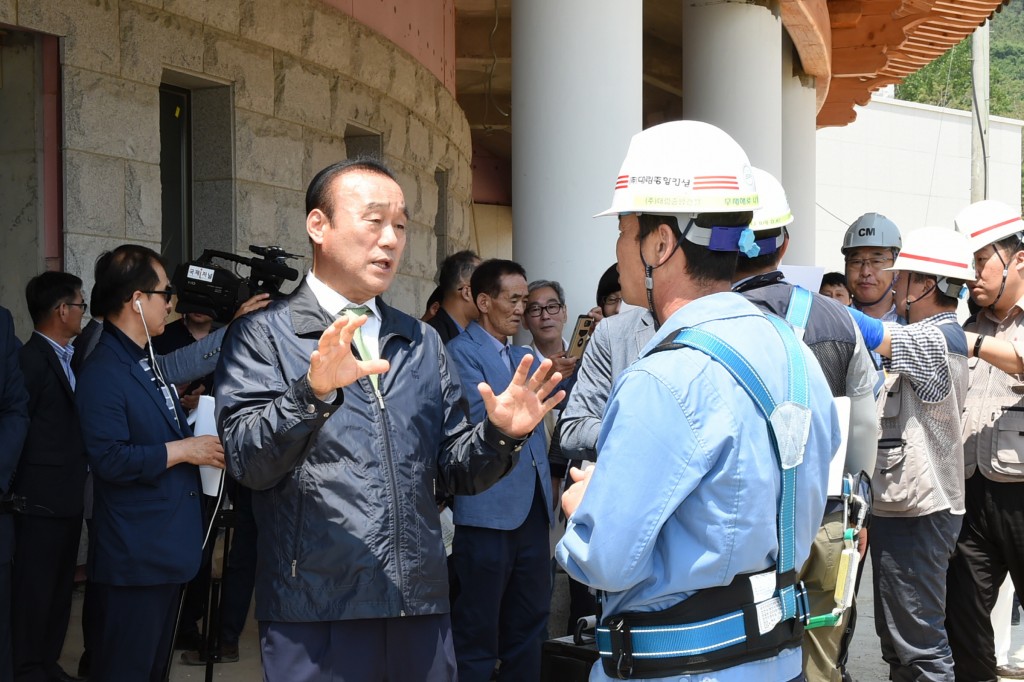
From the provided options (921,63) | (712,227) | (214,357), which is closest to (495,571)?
(214,357)

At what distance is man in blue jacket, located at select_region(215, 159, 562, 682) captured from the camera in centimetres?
286

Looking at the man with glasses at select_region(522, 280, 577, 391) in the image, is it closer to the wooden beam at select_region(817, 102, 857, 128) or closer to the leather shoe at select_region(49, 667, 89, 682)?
the leather shoe at select_region(49, 667, 89, 682)

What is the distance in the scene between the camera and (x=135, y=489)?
4246 mm

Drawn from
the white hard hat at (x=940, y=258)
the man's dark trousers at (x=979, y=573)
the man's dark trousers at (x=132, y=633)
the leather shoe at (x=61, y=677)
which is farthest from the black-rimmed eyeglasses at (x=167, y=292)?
the man's dark trousers at (x=979, y=573)

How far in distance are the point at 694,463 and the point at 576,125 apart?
4.30m

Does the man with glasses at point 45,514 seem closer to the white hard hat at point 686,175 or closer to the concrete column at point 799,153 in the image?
the white hard hat at point 686,175

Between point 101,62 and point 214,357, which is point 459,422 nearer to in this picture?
point 214,357

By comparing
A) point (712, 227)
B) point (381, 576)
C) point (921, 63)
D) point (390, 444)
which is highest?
point (921, 63)

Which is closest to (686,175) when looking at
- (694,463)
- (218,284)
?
(694,463)

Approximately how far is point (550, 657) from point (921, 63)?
13850 millimetres

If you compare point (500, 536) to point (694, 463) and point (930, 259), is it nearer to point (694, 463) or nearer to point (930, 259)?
point (930, 259)

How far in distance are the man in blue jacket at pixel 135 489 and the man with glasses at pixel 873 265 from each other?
3.61m

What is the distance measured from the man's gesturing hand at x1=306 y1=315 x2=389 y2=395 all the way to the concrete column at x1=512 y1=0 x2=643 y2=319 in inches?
141

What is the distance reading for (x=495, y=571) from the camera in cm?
501
